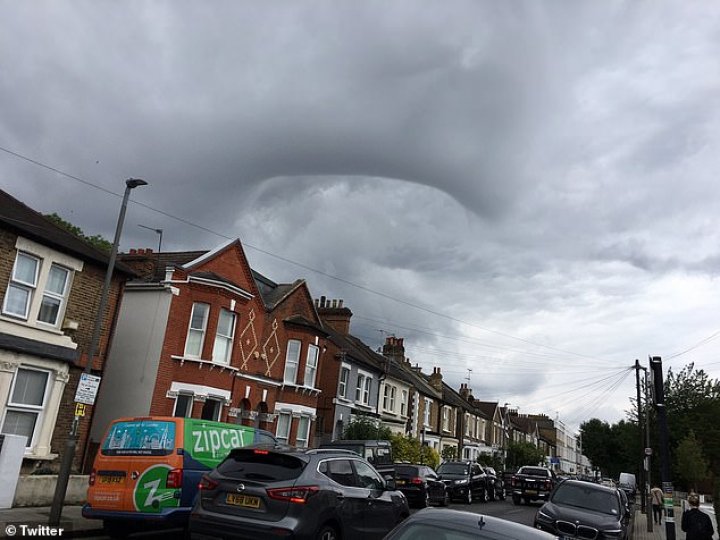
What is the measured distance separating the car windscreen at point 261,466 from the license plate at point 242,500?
25 centimetres

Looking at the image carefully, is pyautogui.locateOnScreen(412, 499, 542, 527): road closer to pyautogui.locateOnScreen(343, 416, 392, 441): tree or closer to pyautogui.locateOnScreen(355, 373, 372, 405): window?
pyautogui.locateOnScreen(343, 416, 392, 441): tree

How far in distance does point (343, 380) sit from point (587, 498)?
69.7 feet

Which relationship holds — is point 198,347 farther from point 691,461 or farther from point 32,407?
point 691,461

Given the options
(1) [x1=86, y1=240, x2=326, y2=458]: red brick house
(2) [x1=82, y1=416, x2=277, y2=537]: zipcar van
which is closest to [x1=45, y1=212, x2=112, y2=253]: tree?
(1) [x1=86, y1=240, x2=326, y2=458]: red brick house

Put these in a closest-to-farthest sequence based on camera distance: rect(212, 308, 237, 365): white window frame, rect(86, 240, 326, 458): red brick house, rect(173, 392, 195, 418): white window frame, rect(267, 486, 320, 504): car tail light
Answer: rect(267, 486, 320, 504): car tail light, rect(86, 240, 326, 458): red brick house, rect(173, 392, 195, 418): white window frame, rect(212, 308, 237, 365): white window frame

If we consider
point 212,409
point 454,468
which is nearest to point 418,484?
point 454,468

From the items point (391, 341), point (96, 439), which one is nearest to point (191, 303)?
point (96, 439)

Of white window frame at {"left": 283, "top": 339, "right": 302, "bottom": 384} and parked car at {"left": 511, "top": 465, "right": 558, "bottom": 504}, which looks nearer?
white window frame at {"left": 283, "top": 339, "right": 302, "bottom": 384}

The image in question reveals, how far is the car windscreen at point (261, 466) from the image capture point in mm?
8086

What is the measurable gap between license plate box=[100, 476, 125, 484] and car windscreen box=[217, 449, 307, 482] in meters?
2.85

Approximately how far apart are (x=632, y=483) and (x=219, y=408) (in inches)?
2136

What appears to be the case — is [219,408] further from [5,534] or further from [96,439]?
[5,534]

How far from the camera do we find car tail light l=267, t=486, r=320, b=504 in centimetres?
776

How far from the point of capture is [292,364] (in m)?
28.6
